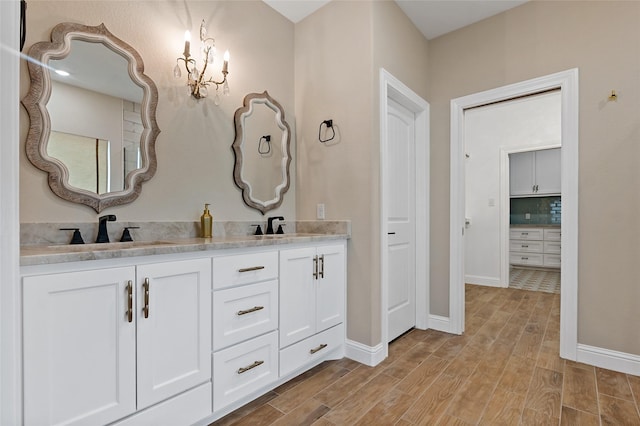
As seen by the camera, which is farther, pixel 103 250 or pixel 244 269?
pixel 244 269

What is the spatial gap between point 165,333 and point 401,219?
205cm

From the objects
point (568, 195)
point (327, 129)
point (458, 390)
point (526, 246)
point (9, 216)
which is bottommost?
point (458, 390)

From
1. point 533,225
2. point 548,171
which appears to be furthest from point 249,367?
point 548,171

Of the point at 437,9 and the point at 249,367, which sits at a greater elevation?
the point at 437,9

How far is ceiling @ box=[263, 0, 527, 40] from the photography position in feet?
8.32

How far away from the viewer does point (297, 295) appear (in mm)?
1982

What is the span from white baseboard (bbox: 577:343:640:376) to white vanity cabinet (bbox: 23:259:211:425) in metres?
2.53

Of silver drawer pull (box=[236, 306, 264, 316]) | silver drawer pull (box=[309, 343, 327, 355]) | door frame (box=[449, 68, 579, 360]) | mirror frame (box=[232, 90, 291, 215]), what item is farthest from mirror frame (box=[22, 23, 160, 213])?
door frame (box=[449, 68, 579, 360])

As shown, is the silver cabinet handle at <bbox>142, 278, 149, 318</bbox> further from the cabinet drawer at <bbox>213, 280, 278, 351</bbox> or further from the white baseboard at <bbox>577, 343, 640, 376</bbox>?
the white baseboard at <bbox>577, 343, 640, 376</bbox>

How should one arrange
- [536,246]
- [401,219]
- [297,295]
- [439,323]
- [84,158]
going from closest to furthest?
1. [84,158]
2. [297,295]
3. [401,219]
4. [439,323]
5. [536,246]

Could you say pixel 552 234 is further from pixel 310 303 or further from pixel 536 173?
pixel 310 303

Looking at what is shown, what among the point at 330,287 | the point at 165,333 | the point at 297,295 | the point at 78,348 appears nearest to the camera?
the point at 78,348

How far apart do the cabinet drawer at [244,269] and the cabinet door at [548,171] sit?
19.5ft

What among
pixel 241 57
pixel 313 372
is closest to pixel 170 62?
pixel 241 57
